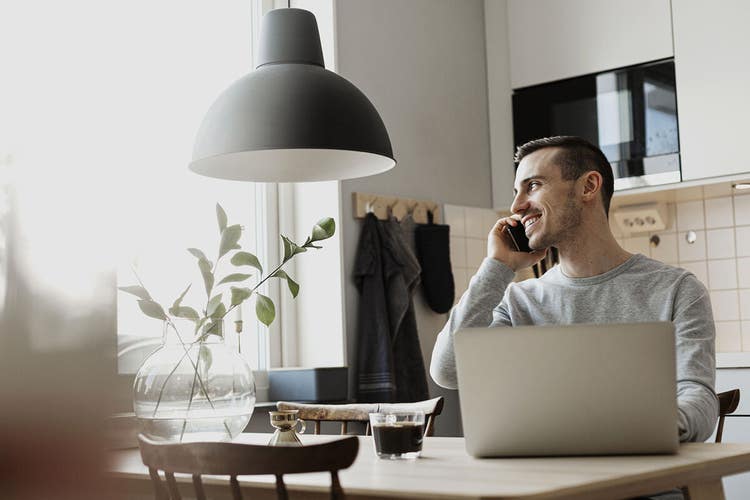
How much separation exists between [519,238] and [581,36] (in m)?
2.20

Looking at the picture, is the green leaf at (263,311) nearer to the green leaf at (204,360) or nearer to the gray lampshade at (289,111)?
the green leaf at (204,360)

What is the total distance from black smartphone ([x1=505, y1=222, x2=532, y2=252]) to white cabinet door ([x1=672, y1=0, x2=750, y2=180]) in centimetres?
182

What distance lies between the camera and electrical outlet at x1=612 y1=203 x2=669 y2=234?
3916 mm

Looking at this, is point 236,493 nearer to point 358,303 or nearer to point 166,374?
point 166,374

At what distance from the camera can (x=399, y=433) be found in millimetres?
1547

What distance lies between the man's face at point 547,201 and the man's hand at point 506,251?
5 cm

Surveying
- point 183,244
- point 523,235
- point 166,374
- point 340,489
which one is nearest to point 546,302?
point 523,235

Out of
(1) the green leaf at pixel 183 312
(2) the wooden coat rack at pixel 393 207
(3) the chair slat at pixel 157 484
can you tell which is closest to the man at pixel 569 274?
(1) the green leaf at pixel 183 312

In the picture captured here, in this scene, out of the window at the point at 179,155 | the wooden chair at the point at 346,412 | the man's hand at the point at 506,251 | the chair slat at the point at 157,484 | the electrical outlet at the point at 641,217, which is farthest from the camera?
the electrical outlet at the point at 641,217

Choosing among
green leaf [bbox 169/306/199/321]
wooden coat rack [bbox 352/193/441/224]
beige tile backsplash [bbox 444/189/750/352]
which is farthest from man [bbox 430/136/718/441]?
beige tile backsplash [bbox 444/189/750/352]

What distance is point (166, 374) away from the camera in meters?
1.65

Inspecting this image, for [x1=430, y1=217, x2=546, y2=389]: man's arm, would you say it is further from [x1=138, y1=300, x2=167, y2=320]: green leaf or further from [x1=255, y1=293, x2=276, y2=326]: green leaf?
[x1=138, y1=300, x2=167, y2=320]: green leaf

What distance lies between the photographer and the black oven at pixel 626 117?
3721 mm

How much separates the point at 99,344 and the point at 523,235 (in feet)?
6.31
